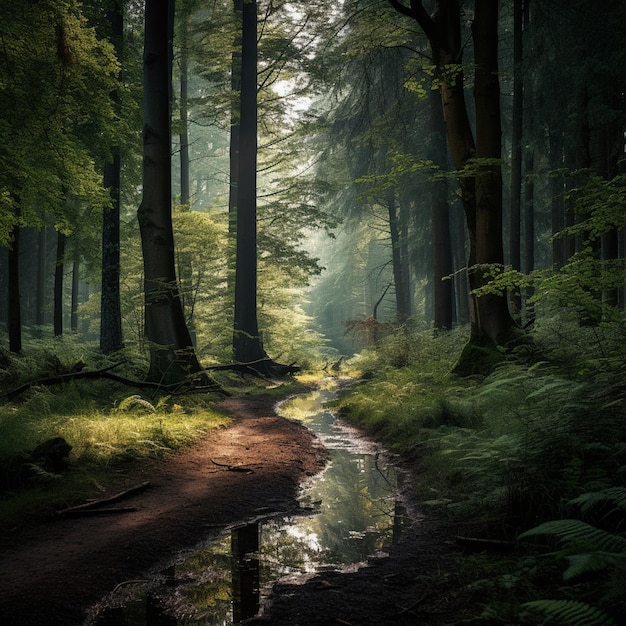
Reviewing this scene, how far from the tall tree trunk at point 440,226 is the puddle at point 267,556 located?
35.8ft

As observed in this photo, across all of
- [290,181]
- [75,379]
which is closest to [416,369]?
[75,379]

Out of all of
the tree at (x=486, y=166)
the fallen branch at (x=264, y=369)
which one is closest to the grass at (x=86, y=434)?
the tree at (x=486, y=166)

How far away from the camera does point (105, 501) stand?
5.17 meters

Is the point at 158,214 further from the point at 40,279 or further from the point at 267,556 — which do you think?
the point at 40,279

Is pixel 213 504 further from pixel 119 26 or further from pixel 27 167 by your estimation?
pixel 119 26

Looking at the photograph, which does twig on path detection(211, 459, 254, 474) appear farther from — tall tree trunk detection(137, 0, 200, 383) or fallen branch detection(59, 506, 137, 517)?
tall tree trunk detection(137, 0, 200, 383)

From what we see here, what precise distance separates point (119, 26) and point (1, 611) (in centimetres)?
1566

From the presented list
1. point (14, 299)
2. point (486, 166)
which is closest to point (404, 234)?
point (486, 166)

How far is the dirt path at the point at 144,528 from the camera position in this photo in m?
3.38

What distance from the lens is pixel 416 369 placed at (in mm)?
12352

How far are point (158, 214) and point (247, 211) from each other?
6.91 meters

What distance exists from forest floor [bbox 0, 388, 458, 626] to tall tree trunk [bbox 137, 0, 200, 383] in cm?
443

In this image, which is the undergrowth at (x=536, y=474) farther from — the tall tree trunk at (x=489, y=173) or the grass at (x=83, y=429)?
the grass at (x=83, y=429)

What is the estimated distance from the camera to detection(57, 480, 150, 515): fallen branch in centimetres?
489
